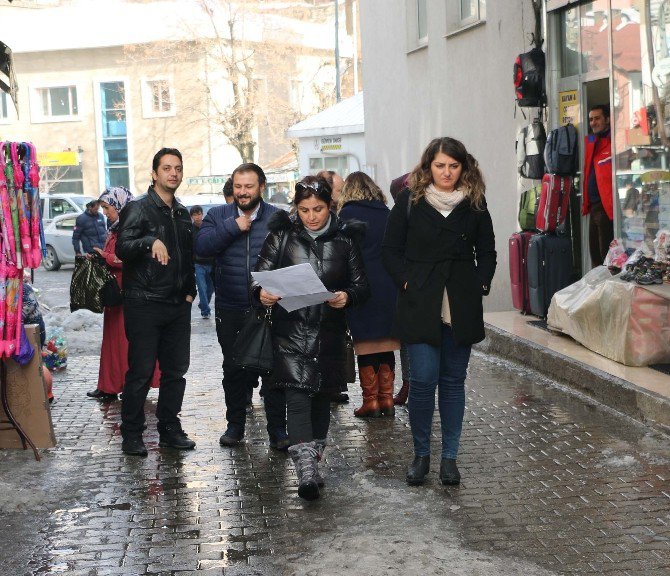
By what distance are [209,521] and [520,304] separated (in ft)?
23.6

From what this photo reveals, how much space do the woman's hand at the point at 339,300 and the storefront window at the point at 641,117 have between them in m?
4.40

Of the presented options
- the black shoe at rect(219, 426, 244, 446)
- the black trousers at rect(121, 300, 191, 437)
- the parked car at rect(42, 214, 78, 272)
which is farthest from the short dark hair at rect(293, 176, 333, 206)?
the parked car at rect(42, 214, 78, 272)

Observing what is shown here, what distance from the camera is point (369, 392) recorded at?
8672mm

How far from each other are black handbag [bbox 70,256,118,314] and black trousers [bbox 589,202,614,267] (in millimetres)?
4995

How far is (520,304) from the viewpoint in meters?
12.7

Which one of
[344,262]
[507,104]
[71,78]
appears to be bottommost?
[344,262]

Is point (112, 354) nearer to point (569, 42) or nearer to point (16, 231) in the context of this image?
point (16, 231)

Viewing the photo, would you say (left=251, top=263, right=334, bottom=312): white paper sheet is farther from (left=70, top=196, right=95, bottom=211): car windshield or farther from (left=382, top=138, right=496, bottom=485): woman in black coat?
(left=70, top=196, right=95, bottom=211): car windshield

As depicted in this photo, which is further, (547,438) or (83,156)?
(83,156)

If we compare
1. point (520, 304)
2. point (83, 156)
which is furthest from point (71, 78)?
point (520, 304)

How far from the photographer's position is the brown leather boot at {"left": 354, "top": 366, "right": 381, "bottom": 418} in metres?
8.65

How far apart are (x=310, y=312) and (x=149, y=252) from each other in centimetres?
146

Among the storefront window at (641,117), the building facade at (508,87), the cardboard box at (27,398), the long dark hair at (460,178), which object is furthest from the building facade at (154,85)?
the long dark hair at (460,178)

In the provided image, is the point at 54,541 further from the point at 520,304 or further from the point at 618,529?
the point at 520,304
